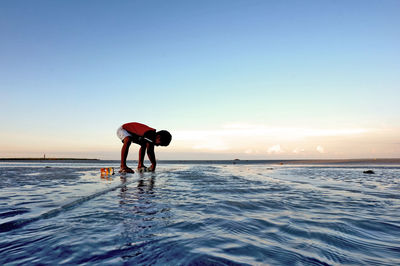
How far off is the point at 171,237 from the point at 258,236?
30.7 inches

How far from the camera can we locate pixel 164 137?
985 centimetres

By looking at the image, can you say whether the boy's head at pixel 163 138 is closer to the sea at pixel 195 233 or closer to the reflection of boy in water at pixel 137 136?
the reflection of boy in water at pixel 137 136

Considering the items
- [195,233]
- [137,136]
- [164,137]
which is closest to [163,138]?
[164,137]

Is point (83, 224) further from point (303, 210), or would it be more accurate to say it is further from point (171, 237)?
point (303, 210)

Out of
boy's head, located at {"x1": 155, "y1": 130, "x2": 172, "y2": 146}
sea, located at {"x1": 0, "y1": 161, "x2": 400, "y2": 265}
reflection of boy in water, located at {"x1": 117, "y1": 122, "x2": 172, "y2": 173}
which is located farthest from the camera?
boy's head, located at {"x1": 155, "y1": 130, "x2": 172, "y2": 146}

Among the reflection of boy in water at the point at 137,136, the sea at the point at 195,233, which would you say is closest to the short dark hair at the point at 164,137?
the reflection of boy in water at the point at 137,136

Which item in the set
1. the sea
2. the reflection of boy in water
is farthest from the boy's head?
the sea

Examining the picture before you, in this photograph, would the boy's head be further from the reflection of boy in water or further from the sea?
the sea

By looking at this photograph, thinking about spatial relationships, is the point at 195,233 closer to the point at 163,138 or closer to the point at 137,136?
the point at 163,138

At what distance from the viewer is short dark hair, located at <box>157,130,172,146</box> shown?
32.2 ft

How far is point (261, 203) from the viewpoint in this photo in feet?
12.1

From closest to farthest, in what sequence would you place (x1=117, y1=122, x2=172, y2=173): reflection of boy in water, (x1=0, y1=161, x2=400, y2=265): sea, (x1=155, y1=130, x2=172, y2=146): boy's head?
1. (x1=0, y1=161, x2=400, y2=265): sea
2. (x1=117, y1=122, x2=172, y2=173): reflection of boy in water
3. (x1=155, y1=130, x2=172, y2=146): boy's head

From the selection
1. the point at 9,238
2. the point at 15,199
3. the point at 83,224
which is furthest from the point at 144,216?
the point at 15,199

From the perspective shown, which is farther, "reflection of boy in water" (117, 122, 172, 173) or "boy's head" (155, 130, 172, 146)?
"boy's head" (155, 130, 172, 146)
